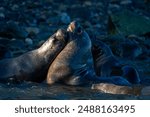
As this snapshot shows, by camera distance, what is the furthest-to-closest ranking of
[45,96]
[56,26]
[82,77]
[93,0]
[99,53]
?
[93,0] → [56,26] → [99,53] → [82,77] → [45,96]

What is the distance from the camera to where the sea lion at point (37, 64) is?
38.3ft

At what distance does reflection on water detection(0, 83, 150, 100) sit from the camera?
10500 mm

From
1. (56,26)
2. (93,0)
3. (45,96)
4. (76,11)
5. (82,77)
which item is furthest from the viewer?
(93,0)

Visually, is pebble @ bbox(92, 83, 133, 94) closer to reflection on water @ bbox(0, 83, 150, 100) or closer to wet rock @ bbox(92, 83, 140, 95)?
wet rock @ bbox(92, 83, 140, 95)

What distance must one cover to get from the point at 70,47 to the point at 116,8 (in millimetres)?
8312

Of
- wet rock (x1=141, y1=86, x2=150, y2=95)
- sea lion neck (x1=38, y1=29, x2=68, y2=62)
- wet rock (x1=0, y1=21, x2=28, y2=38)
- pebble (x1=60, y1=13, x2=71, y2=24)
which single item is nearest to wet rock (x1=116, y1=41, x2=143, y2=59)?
wet rock (x1=0, y1=21, x2=28, y2=38)

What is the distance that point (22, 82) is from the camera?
11.6m

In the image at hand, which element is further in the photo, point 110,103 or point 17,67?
point 17,67

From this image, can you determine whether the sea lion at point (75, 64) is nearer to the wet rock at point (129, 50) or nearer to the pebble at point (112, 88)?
the pebble at point (112, 88)

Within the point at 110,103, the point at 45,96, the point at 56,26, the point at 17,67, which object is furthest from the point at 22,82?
the point at 56,26

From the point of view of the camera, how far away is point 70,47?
1159cm

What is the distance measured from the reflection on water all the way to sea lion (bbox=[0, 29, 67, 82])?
0.34 metres

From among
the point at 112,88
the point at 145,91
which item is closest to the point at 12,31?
the point at 112,88

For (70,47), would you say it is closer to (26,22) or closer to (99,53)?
(99,53)
